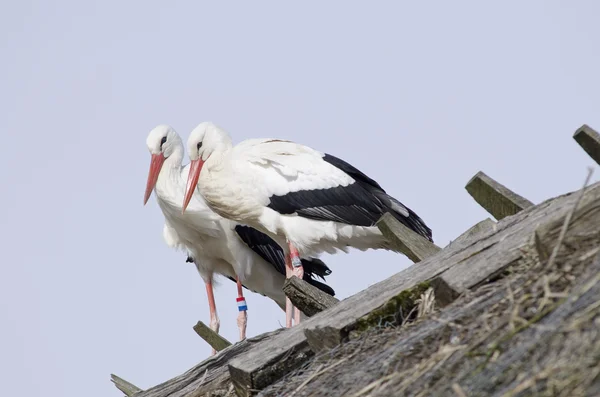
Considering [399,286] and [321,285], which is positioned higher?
[321,285]

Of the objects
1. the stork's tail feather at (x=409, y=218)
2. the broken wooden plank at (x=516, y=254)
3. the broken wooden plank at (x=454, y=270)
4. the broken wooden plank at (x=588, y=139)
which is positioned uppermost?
the stork's tail feather at (x=409, y=218)

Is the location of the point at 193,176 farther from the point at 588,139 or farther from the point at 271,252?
the point at 588,139

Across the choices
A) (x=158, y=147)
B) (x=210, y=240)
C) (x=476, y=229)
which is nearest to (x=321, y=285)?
(x=210, y=240)

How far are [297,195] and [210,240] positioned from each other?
8.09ft

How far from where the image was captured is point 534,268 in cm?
351

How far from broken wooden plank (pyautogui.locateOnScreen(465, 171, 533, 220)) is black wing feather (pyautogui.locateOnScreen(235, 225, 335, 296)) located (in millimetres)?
7248

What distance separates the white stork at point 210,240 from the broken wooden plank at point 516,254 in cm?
802

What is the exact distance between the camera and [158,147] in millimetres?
12633

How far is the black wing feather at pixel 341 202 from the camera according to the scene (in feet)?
35.4

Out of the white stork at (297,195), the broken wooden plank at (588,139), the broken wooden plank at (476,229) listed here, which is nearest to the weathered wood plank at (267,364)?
the broken wooden plank at (476,229)

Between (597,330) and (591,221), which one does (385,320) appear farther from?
(597,330)

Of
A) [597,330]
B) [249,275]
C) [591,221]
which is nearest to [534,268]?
[591,221]

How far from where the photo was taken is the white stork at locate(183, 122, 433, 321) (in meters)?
10.9

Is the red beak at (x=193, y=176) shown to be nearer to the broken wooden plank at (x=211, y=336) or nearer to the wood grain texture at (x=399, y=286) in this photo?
the broken wooden plank at (x=211, y=336)
